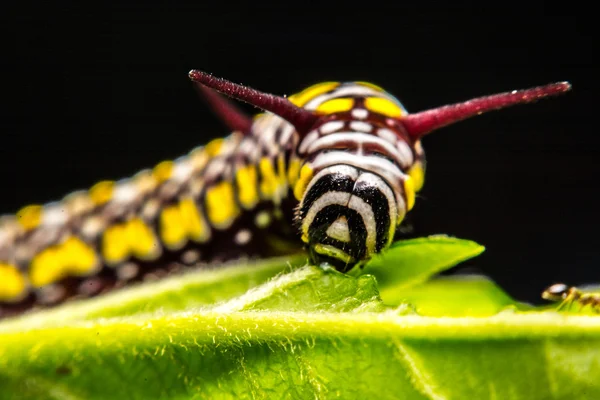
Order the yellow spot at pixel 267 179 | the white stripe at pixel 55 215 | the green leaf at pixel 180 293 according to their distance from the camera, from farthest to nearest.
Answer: the white stripe at pixel 55 215 → the yellow spot at pixel 267 179 → the green leaf at pixel 180 293

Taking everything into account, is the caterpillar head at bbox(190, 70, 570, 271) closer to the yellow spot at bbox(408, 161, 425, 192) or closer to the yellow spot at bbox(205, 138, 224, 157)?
the yellow spot at bbox(408, 161, 425, 192)

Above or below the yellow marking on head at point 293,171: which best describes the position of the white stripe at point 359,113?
above

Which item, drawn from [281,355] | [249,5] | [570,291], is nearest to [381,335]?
[281,355]

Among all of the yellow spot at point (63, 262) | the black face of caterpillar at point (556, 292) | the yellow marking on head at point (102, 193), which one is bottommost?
the yellow spot at point (63, 262)

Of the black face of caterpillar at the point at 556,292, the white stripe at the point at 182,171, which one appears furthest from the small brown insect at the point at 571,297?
the white stripe at the point at 182,171

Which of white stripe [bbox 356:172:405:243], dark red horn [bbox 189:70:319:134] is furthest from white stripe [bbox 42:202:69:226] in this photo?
white stripe [bbox 356:172:405:243]

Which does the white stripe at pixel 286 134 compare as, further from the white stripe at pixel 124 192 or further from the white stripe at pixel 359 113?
the white stripe at pixel 124 192

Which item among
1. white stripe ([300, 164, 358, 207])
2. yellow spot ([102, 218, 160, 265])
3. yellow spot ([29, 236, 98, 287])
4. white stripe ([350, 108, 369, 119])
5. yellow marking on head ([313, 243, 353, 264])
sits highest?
white stripe ([350, 108, 369, 119])
